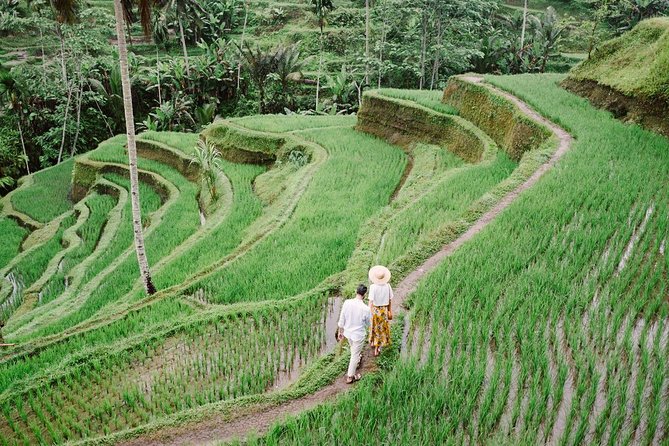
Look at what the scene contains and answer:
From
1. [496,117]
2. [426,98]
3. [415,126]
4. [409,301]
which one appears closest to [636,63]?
[496,117]

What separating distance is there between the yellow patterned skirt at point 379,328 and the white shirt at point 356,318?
0.18m

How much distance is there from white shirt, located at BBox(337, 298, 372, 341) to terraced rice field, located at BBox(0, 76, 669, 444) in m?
0.40

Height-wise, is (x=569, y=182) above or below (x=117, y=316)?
above

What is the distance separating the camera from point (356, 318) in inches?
173

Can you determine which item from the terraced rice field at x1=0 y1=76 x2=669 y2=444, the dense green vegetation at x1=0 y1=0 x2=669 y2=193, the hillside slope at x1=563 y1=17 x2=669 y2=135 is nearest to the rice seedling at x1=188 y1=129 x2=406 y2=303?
the terraced rice field at x1=0 y1=76 x2=669 y2=444

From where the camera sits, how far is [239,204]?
39.5 ft

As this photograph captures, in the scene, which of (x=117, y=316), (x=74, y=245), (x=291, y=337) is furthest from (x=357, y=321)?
(x=74, y=245)

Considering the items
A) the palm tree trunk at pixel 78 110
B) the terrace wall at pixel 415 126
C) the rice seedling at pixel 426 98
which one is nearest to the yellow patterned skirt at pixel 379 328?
the terrace wall at pixel 415 126

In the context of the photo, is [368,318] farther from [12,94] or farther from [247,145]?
[12,94]

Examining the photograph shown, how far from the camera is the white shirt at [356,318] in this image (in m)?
4.40

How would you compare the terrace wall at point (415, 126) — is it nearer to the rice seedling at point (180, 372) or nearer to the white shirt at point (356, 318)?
the rice seedling at point (180, 372)

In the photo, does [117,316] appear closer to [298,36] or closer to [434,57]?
[434,57]

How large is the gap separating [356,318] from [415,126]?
10.9m

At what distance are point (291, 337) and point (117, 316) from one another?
2.88 m
